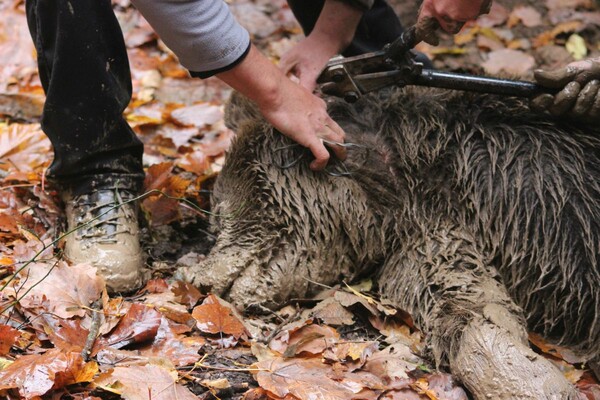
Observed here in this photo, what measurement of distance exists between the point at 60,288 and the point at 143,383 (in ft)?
2.31

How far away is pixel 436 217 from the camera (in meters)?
3.08

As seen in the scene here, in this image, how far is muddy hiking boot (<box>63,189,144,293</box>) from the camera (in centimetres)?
290

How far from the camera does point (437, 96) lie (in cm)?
326

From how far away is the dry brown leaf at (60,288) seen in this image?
2.62m

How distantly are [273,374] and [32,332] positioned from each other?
35.9 inches

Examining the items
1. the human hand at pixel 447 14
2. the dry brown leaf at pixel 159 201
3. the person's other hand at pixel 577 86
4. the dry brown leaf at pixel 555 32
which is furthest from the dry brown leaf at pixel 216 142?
the dry brown leaf at pixel 555 32

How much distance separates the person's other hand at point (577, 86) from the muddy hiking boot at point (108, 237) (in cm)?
189

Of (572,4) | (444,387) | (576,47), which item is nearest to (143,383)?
(444,387)

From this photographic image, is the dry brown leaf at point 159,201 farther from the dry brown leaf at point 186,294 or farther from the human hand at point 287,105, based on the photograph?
the human hand at point 287,105

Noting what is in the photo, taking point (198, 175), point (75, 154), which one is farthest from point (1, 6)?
point (75, 154)

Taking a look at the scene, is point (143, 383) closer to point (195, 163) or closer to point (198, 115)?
point (195, 163)

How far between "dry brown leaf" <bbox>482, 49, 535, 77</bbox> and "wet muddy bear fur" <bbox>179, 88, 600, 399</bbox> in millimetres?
2416

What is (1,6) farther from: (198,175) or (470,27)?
(470,27)

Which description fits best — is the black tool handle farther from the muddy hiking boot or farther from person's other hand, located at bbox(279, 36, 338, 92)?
the muddy hiking boot
